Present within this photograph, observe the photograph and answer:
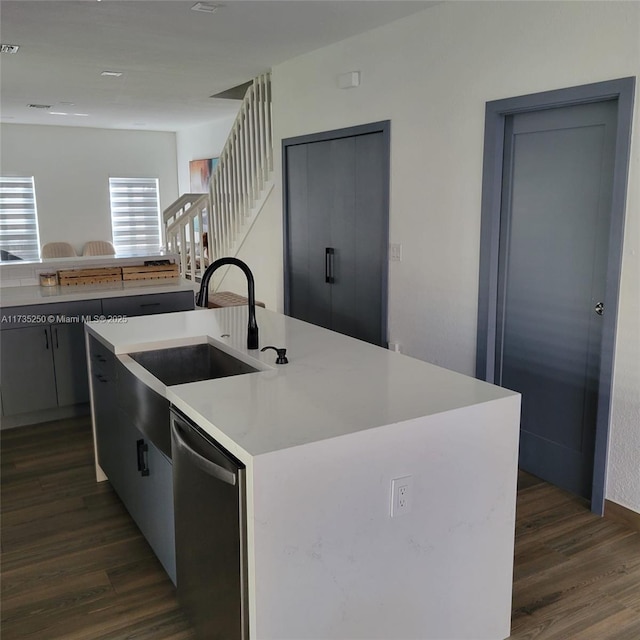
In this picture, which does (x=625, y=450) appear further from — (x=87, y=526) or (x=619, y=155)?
(x=87, y=526)

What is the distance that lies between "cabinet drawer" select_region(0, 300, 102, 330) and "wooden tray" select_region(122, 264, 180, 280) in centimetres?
63

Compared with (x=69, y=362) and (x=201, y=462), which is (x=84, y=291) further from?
(x=201, y=462)

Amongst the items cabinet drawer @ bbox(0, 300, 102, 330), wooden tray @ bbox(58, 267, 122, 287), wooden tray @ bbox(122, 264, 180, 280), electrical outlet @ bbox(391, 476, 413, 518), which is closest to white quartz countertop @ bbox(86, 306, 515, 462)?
electrical outlet @ bbox(391, 476, 413, 518)

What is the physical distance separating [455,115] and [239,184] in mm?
3369

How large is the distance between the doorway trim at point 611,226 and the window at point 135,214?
310 inches

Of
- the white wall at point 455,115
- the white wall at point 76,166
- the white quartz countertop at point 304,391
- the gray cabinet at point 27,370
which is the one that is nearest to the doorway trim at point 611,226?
the white wall at point 455,115

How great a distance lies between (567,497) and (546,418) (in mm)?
417

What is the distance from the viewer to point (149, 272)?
4.88 m

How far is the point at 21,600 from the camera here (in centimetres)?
236

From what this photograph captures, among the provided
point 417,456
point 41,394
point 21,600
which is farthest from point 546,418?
point 41,394

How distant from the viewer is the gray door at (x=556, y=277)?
117 inches

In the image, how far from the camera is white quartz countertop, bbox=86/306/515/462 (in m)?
1.67

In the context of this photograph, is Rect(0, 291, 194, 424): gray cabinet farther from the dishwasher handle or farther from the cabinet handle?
the dishwasher handle

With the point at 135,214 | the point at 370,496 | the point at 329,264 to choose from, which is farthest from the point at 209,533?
the point at 135,214
